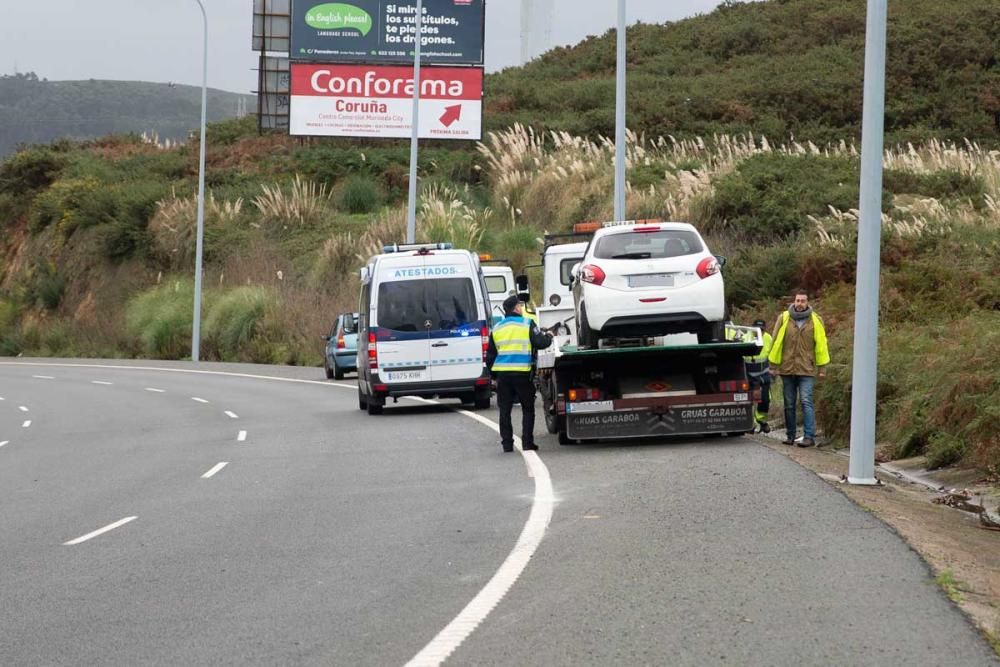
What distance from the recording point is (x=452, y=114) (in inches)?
2224

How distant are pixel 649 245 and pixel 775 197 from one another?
19.6 meters

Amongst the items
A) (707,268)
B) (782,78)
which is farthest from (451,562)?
(782,78)

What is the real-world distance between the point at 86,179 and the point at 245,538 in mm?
56329

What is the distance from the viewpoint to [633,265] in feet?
58.5

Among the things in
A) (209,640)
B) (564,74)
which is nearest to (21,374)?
(209,640)

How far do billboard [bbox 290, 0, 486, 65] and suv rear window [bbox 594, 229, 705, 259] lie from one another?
38.9 meters

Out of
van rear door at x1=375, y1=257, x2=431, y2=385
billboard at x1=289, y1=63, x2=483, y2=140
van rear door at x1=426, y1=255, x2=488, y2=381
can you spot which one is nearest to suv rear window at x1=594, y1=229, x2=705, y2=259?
van rear door at x1=426, y1=255, x2=488, y2=381

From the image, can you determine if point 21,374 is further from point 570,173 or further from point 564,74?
point 564,74

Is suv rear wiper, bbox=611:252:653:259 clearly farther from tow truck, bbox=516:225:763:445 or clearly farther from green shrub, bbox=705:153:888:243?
green shrub, bbox=705:153:888:243

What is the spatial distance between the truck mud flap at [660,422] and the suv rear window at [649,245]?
174 cm

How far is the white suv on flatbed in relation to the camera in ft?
58.3

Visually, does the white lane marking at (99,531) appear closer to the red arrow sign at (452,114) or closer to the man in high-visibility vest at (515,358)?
the man in high-visibility vest at (515,358)

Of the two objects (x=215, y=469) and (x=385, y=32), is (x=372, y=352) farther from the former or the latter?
(x=385, y=32)

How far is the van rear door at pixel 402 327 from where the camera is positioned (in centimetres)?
2427
